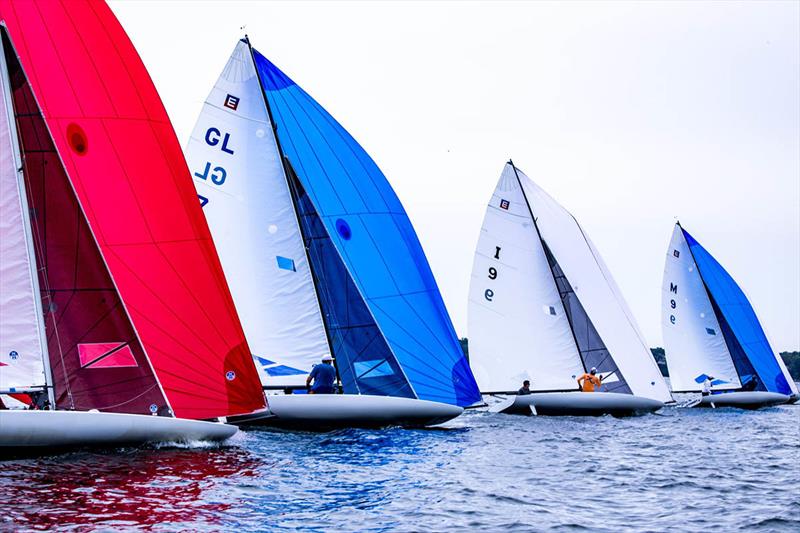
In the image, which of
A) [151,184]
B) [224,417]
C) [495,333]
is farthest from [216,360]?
[495,333]

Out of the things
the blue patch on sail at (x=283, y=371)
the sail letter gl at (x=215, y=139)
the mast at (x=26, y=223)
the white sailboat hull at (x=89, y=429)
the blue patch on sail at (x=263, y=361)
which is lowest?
the white sailboat hull at (x=89, y=429)

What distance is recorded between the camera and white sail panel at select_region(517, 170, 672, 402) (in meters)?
28.7

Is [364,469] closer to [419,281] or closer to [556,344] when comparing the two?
[419,281]

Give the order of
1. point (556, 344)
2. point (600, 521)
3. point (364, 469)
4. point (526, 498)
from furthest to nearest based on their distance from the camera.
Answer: point (556, 344)
point (364, 469)
point (526, 498)
point (600, 521)

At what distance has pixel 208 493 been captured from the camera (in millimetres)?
10375

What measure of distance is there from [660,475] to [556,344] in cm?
1391

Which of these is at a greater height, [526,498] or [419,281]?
[419,281]

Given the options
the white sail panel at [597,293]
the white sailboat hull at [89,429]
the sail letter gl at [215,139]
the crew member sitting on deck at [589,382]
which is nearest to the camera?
the white sailboat hull at [89,429]

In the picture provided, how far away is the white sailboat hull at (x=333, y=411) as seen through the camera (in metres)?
17.2

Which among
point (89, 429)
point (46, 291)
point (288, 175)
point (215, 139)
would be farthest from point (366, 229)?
point (89, 429)

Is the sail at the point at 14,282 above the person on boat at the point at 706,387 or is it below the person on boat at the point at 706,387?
above

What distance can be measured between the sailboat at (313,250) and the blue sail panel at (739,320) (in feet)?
63.0

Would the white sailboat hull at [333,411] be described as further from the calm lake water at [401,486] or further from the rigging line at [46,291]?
the rigging line at [46,291]

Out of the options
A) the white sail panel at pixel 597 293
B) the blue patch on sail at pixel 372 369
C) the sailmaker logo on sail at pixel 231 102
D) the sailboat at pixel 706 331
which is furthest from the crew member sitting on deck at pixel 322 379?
the sailboat at pixel 706 331
